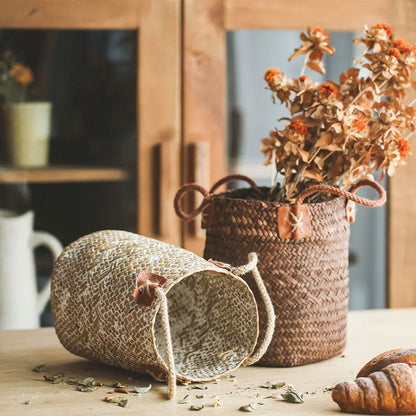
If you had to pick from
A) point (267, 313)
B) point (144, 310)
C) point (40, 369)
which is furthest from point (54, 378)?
point (267, 313)

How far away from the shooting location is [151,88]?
1.62m

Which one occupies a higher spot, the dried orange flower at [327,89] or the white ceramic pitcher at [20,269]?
the dried orange flower at [327,89]

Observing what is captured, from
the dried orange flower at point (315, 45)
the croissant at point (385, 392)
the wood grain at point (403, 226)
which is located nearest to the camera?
the croissant at point (385, 392)

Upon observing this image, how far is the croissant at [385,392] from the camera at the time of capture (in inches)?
31.5

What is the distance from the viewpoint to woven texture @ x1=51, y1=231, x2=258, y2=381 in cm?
89

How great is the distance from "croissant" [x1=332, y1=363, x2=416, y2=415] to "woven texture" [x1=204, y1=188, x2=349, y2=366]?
0.19m

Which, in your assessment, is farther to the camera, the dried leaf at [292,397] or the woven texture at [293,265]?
the woven texture at [293,265]

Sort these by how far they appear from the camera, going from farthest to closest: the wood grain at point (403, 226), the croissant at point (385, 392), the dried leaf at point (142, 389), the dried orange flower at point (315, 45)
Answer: the wood grain at point (403, 226), the dried orange flower at point (315, 45), the dried leaf at point (142, 389), the croissant at point (385, 392)

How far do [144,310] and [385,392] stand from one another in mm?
281

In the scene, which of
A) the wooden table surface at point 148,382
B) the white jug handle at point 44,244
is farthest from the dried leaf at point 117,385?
the white jug handle at point 44,244

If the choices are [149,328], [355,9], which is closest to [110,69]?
[355,9]

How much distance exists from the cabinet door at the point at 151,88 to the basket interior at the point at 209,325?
0.57 metres

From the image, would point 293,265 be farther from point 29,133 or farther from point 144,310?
point 29,133

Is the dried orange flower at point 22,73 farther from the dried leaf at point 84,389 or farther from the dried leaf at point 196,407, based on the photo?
the dried leaf at point 196,407
